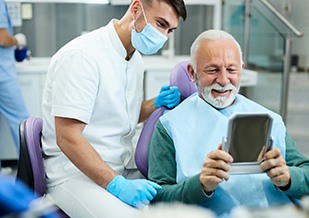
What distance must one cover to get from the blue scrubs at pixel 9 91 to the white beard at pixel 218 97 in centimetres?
195

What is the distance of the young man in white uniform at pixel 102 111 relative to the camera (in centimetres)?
166

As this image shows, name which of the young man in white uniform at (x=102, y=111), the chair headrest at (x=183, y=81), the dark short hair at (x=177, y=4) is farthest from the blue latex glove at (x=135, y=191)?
the dark short hair at (x=177, y=4)

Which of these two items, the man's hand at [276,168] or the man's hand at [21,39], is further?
the man's hand at [21,39]

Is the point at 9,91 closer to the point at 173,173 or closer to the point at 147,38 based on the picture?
the point at 147,38

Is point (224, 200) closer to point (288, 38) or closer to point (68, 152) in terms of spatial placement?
point (68, 152)

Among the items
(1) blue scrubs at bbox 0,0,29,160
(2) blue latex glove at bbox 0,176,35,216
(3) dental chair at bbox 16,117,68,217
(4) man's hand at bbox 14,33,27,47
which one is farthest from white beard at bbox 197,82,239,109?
(4) man's hand at bbox 14,33,27,47

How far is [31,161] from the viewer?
180 centimetres

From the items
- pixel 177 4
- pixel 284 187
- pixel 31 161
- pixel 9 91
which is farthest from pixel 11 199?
pixel 9 91

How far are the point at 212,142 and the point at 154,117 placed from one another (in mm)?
330

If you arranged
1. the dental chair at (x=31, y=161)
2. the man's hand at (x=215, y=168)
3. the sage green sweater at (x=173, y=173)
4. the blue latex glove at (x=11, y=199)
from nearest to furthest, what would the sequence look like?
the blue latex glove at (x=11, y=199)
the man's hand at (x=215, y=168)
the sage green sweater at (x=173, y=173)
the dental chair at (x=31, y=161)

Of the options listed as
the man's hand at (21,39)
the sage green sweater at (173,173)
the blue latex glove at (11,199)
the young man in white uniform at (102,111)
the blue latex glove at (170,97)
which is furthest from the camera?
the man's hand at (21,39)

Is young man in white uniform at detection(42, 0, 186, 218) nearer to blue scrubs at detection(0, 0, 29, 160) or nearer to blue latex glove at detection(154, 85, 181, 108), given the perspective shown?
blue latex glove at detection(154, 85, 181, 108)

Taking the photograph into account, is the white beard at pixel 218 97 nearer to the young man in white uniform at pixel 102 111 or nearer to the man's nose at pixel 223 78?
the man's nose at pixel 223 78

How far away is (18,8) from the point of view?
12.8 ft
